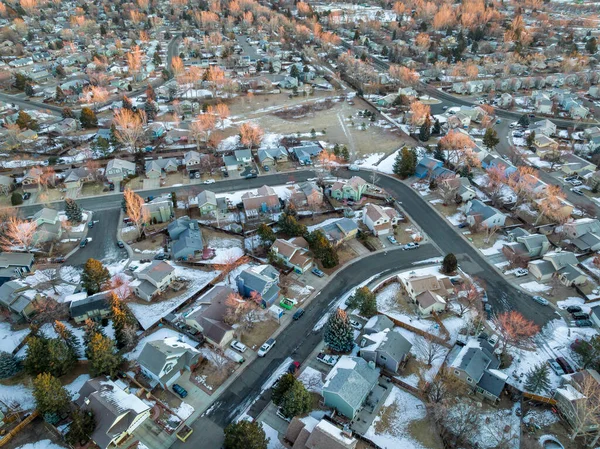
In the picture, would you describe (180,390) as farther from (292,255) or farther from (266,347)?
(292,255)

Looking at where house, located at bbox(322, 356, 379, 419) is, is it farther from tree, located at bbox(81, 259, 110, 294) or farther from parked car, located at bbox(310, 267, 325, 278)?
tree, located at bbox(81, 259, 110, 294)

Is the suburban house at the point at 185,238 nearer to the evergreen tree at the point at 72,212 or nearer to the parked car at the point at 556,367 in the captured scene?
the evergreen tree at the point at 72,212

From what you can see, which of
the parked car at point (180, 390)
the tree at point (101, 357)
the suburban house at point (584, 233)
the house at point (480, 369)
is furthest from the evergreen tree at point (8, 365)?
the suburban house at point (584, 233)

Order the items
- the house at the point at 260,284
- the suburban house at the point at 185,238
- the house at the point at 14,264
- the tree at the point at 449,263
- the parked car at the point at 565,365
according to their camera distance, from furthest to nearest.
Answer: the suburban house at the point at 185,238 → the house at the point at 14,264 → the tree at the point at 449,263 → the house at the point at 260,284 → the parked car at the point at 565,365

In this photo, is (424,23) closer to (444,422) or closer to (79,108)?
(79,108)

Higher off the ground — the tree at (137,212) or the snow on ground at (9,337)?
the tree at (137,212)

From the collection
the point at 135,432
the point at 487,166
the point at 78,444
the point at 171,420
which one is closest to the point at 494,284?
the point at 487,166
